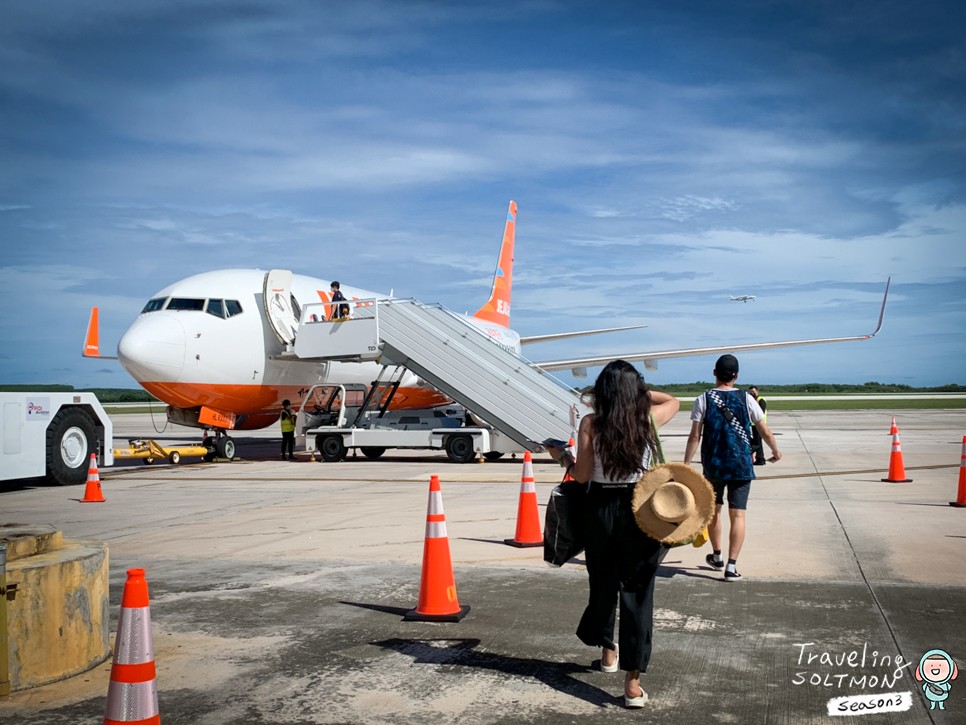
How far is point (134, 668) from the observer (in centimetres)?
347

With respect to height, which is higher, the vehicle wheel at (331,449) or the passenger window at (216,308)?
the passenger window at (216,308)

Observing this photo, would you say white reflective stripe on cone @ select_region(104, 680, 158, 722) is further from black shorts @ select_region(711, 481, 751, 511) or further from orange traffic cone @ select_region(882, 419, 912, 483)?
orange traffic cone @ select_region(882, 419, 912, 483)

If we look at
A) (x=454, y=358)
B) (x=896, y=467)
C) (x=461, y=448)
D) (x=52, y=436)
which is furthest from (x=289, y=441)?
(x=896, y=467)

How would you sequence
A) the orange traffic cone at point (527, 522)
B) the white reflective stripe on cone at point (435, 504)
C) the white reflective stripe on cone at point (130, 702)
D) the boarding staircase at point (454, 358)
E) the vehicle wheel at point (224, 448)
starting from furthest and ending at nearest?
the vehicle wheel at point (224, 448)
the boarding staircase at point (454, 358)
the orange traffic cone at point (527, 522)
the white reflective stripe on cone at point (435, 504)
the white reflective stripe on cone at point (130, 702)

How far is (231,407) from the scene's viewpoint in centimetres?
2056

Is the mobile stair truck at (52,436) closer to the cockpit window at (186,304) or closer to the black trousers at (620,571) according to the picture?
the cockpit window at (186,304)

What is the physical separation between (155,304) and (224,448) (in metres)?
3.68

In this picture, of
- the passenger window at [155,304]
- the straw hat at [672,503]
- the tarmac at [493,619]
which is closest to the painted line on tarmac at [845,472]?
the tarmac at [493,619]

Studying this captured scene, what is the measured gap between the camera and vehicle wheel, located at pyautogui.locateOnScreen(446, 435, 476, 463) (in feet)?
65.2

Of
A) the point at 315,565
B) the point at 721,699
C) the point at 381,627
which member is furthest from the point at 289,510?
the point at 721,699

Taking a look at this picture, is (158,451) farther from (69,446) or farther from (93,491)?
(93,491)

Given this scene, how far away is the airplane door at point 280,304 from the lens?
2081 cm

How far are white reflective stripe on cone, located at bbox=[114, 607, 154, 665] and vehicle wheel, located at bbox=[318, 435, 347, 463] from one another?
17338 mm

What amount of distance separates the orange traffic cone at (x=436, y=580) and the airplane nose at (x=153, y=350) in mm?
13433
